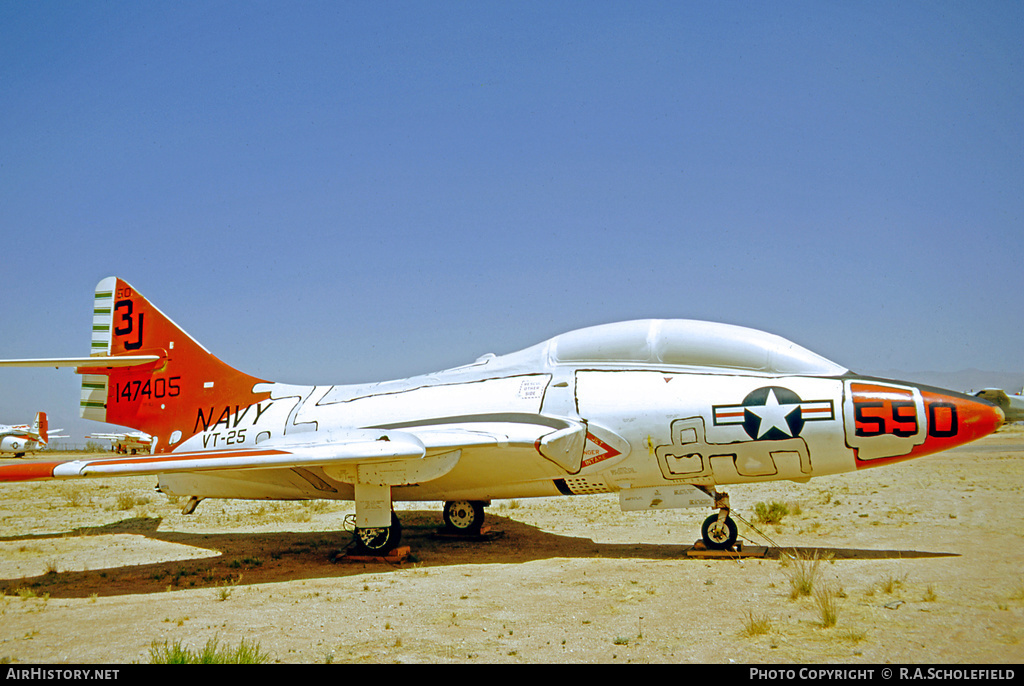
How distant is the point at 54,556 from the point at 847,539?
45.8 ft

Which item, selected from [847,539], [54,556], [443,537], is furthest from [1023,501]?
[54,556]

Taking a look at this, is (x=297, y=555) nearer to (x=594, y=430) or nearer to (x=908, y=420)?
(x=594, y=430)

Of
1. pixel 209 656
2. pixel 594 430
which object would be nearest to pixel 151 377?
pixel 594 430

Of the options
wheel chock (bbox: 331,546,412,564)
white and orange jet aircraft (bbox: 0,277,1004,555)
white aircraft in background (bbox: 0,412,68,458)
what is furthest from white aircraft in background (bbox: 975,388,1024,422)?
white aircraft in background (bbox: 0,412,68,458)

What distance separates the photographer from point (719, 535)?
1098cm

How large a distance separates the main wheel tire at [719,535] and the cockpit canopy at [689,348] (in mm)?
2462

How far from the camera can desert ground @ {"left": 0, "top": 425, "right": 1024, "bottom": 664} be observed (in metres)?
6.36

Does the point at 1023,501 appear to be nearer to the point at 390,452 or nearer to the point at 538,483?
the point at 538,483

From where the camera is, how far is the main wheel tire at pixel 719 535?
10.9m

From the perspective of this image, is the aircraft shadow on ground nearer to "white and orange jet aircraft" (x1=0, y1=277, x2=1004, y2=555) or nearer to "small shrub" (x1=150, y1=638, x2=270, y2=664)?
"white and orange jet aircraft" (x1=0, y1=277, x2=1004, y2=555)

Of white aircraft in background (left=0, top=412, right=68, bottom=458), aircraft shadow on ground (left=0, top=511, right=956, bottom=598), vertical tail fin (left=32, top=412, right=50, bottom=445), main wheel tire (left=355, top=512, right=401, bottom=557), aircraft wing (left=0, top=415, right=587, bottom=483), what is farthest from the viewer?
vertical tail fin (left=32, top=412, right=50, bottom=445)

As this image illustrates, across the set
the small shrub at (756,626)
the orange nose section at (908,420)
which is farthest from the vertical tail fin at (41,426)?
the small shrub at (756,626)

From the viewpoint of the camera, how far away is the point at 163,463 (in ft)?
32.3

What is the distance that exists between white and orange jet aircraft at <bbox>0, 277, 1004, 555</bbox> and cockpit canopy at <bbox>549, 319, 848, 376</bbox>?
0.02 metres
